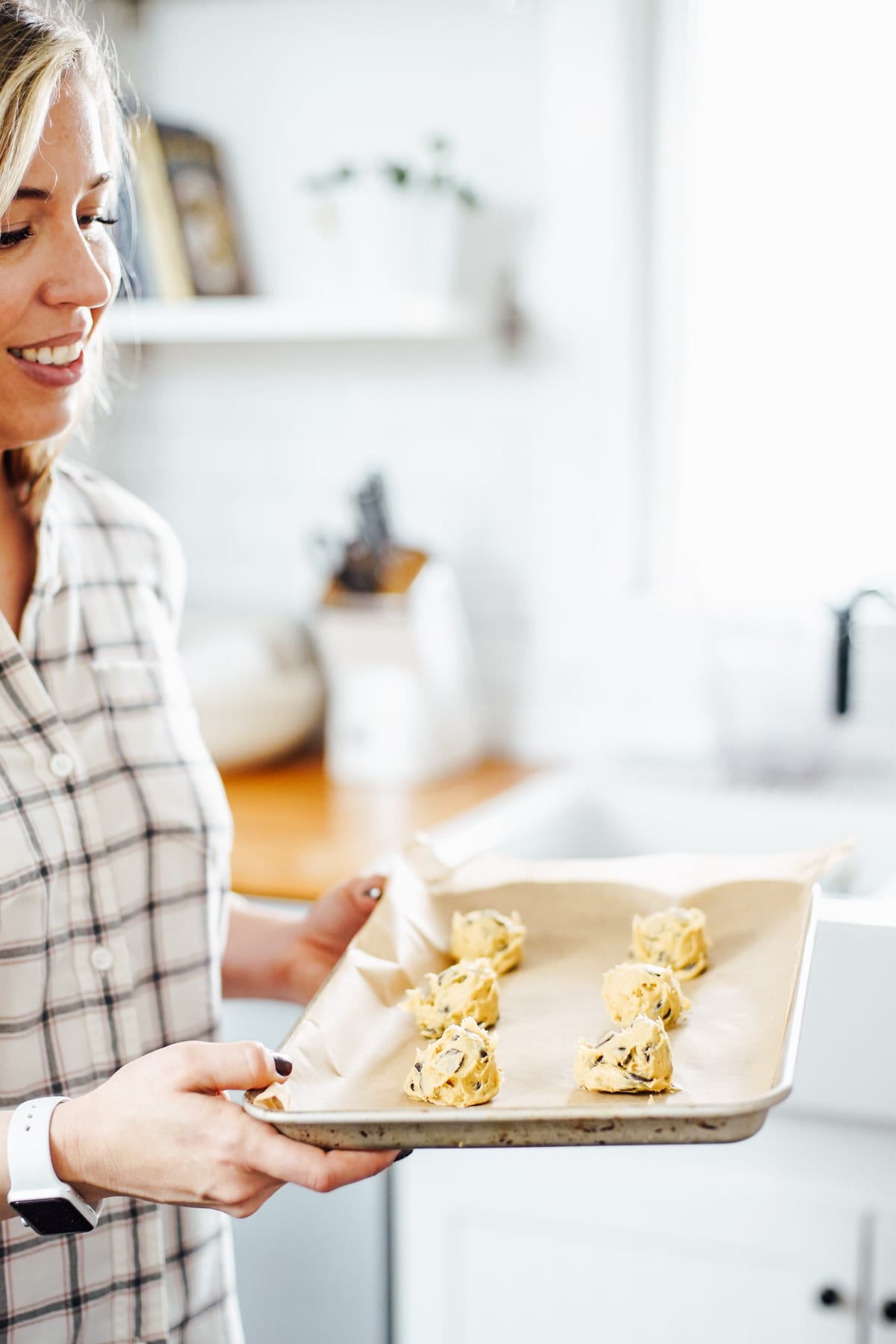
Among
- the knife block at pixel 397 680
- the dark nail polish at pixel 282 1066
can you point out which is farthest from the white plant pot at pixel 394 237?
the dark nail polish at pixel 282 1066

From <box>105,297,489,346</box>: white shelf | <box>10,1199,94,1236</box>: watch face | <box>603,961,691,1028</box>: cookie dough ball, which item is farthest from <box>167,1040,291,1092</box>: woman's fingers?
<box>105,297,489,346</box>: white shelf

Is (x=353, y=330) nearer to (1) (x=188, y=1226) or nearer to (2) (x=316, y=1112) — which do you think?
(1) (x=188, y=1226)

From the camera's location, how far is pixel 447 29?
201cm

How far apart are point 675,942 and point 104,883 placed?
1.42ft

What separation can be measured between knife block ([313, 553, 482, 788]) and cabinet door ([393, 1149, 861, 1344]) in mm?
668

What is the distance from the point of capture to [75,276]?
0.95m

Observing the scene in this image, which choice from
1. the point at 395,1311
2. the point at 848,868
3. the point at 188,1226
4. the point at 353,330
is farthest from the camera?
the point at 353,330

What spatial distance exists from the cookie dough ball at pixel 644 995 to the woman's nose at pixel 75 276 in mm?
598

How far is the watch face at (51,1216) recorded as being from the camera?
83 cm

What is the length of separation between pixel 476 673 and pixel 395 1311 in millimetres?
961

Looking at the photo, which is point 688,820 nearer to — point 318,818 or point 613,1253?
point 318,818

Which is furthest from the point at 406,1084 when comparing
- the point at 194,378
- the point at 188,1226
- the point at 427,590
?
the point at 194,378

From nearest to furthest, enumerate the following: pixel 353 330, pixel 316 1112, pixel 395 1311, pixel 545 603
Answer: pixel 316 1112, pixel 395 1311, pixel 353 330, pixel 545 603

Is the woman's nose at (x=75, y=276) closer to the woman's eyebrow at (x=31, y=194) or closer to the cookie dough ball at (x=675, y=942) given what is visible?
the woman's eyebrow at (x=31, y=194)
